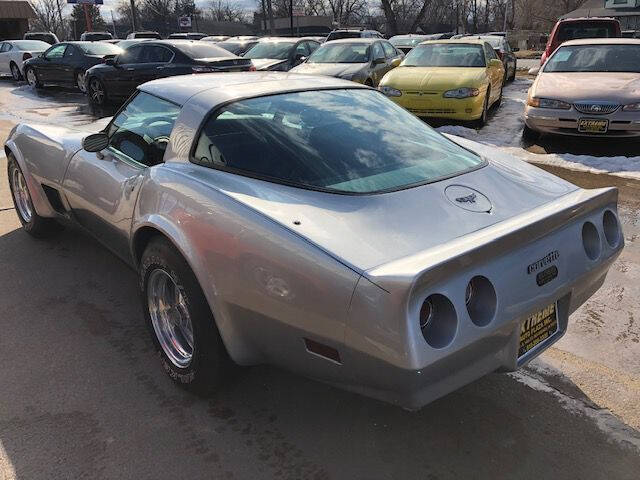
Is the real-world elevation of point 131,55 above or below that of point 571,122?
above

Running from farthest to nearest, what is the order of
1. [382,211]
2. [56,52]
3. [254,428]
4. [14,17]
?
[14,17] → [56,52] → [254,428] → [382,211]

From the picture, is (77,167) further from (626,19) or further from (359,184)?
(626,19)

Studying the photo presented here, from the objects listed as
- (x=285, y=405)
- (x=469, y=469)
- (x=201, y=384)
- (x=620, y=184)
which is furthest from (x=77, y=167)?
(x=620, y=184)

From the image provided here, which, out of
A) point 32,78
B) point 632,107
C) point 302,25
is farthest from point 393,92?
point 302,25

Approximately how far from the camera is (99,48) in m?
16.1

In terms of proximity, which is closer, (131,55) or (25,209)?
(25,209)

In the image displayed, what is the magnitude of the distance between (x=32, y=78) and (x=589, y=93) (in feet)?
53.9

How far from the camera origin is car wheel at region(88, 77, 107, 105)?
1277cm

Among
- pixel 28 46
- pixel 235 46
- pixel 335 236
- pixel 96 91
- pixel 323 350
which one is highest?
pixel 28 46

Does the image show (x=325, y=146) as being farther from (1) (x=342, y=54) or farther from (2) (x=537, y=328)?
(1) (x=342, y=54)

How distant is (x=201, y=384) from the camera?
2.55 metres

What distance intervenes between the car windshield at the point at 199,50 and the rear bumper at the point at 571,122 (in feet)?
21.2

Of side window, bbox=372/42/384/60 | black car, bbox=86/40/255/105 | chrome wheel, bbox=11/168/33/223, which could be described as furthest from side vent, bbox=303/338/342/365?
side window, bbox=372/42/384/60

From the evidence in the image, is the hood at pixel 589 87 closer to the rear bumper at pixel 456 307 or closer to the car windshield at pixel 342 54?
the car windshield at pixel 342 54
